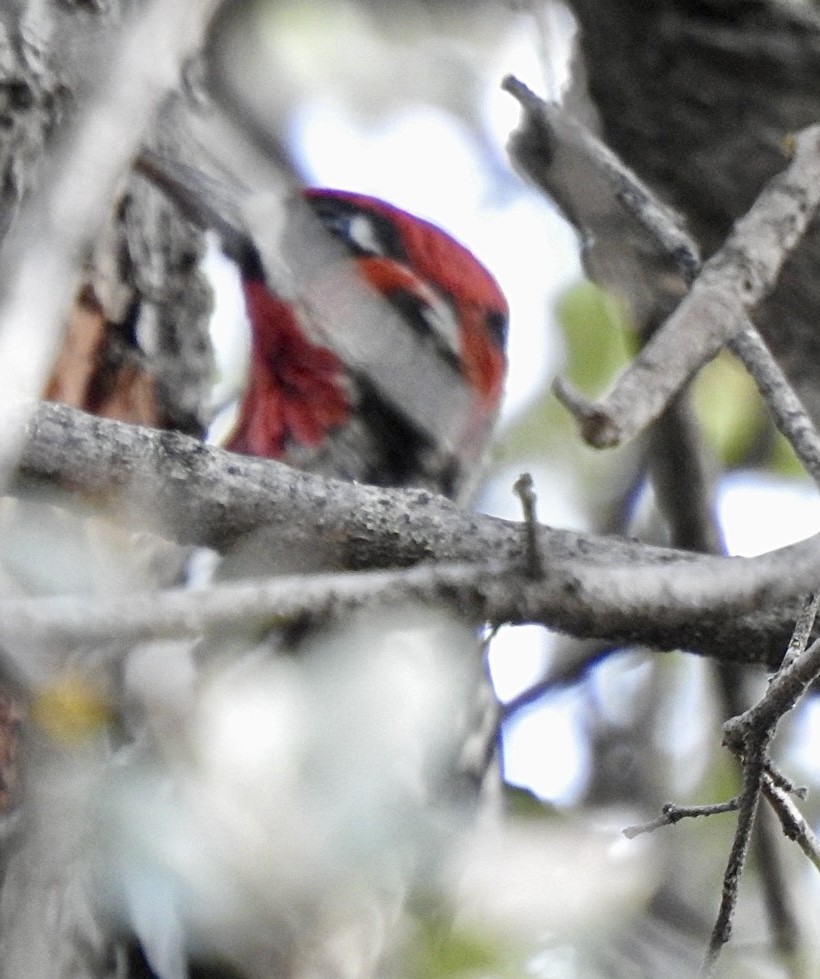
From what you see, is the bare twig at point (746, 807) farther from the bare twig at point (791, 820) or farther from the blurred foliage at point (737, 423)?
the blurred foliage at point (737, 423)

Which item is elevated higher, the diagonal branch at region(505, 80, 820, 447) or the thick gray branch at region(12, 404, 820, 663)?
the diagonal branch at region(505, 80, 820, 447)

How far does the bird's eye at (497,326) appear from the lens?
2.81 metres

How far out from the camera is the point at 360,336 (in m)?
2.52

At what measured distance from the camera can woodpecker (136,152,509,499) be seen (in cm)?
252

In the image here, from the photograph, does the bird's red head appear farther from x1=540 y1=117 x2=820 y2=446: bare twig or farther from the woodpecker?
x1=540 y1=117 x2=820 y2=446: bare twig

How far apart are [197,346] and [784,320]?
1026 mm

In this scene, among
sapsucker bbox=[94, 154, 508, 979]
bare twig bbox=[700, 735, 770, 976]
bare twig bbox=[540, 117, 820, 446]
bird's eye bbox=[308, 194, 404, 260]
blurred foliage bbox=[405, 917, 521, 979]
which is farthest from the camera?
bird's eye bbox=[308, 194, 404, 260]

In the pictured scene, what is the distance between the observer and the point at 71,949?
2.13 m

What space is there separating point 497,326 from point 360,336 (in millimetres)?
383

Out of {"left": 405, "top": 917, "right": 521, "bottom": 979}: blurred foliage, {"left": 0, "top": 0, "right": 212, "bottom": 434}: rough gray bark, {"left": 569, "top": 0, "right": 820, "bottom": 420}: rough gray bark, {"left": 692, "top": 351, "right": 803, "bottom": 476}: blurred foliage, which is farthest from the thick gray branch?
{"left": 692, "top": 351, "right": 803, "bottom": 476}: blurred foliage

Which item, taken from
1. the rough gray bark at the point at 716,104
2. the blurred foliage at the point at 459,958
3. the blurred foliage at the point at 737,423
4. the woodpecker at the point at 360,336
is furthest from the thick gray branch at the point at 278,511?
the blurred foliage at the point at 737,423

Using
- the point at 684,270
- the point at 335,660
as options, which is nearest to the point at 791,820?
the point at 684,270

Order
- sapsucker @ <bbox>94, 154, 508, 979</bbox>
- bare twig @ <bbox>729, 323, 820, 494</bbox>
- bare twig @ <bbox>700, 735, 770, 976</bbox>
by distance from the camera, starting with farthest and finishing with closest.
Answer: sapsucker @ <bbox>94, 154, 508, 979</bbox> < bare twig @ <bbox>729, 323, 820, 494</bbox> < bare twig @ <bbox>700, 735, 770, 976</bbox>

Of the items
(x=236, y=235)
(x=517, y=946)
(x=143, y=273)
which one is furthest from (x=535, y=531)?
(x=143, y=273)
